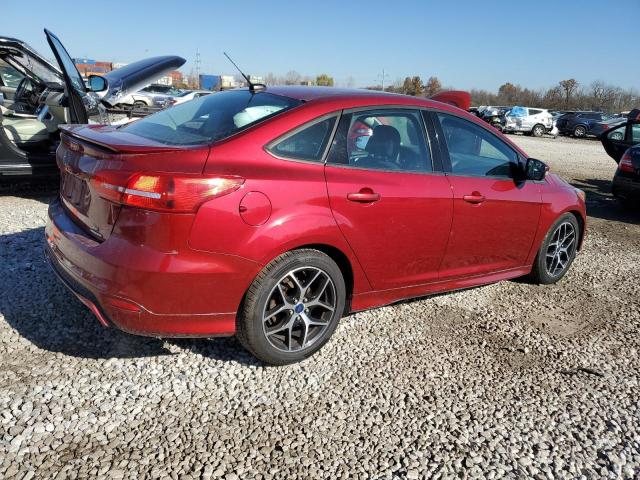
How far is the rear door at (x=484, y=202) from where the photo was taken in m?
3.62

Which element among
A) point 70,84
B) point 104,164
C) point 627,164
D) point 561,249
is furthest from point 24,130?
point 627,164

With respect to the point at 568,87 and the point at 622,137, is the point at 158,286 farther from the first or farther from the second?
the point at 568,87

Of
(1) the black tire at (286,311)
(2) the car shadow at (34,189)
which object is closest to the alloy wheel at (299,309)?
(1) the black tire at (286,311)

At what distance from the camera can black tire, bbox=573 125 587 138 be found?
31531 mm

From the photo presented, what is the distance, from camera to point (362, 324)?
12.0 ft

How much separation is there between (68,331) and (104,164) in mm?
1231

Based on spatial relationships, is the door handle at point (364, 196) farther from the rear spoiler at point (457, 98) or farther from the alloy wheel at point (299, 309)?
the rear spoiler at point (457, 98)

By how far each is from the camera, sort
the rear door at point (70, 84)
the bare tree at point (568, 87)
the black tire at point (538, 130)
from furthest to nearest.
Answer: the bare tree at point (568, 87) → the black tire at point (538, 130) → the rear door at point (70, 84)

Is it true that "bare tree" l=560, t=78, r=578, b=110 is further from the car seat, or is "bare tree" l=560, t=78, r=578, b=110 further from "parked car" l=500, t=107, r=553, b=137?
the car seat

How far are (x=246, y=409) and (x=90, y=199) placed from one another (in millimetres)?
1410

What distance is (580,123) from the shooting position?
31672 mm

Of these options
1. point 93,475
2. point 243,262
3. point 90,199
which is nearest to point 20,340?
point 90,199

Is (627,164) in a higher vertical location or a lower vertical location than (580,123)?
higher

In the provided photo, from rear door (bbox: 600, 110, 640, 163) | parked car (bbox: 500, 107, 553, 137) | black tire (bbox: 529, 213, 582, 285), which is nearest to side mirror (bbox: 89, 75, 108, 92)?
black tire (bbox: 529, 213, 582, 285)
